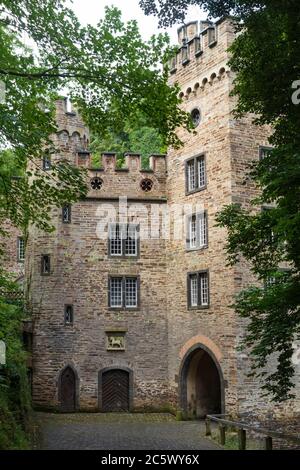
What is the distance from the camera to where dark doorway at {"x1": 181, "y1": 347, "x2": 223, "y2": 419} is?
19766 mm

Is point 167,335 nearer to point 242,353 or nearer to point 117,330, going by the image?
point 117,330

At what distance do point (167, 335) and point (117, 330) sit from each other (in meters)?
1.84

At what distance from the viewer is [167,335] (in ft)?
69.4

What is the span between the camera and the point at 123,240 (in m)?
21.7

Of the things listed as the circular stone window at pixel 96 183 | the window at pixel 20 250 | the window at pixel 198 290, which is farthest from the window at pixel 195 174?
A: the window at pixel 20 250

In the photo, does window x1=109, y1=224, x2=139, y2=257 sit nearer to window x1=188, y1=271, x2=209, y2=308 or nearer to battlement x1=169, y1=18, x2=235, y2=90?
window x1=188, y1=271, x2=209, y2=308

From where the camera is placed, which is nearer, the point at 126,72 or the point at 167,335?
the point at 126,72

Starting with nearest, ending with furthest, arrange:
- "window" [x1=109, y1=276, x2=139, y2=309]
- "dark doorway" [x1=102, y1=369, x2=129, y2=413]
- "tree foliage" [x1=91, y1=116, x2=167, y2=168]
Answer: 1. "dark doorway" [x1=102, y1=369, x2=129, y2=413]
2. "window" [x1=109, y1=276, x2=139, y2=309]
3. "tree foliage" [x1=91, y1=116, x2=167, y2=168]

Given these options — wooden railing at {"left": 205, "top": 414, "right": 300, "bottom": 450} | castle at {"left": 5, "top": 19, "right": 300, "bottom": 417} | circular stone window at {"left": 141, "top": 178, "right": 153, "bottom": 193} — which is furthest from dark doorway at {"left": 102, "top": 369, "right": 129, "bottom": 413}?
circular stone window at {"left": 141, "top": 178, "right": 153, "bottom": 193}

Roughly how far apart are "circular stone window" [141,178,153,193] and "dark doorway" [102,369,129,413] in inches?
263

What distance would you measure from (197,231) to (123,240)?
314 centimetres

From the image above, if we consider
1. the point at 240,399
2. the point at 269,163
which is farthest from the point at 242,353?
the point at 269,163

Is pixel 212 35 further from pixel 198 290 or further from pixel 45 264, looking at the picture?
pixel 45 264

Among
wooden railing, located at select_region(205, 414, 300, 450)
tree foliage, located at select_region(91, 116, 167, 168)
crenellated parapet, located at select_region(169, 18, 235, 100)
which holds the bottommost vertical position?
wooden railing, located at select_region(205, 414, 300, 450)
